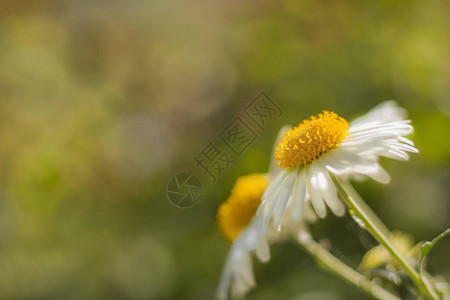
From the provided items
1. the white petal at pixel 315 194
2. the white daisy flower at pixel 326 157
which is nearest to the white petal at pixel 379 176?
the white daisy flower at pixel 326 157

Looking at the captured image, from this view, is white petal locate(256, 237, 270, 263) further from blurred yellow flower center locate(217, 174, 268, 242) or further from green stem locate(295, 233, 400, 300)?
blurred yellow flower center locate(217, 174, 268, 242)

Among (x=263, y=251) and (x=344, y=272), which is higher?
(x=263, y=251)

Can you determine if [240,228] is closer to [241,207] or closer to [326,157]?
[241,207]

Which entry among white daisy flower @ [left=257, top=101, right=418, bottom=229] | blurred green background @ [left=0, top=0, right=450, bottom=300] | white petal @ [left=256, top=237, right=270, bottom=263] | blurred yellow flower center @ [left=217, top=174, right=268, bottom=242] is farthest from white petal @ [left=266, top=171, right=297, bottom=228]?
blurred green background @ [left=0, top=0, right=450, bottom=300]

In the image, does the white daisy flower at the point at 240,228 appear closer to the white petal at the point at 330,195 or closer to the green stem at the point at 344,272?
the green stem at the point at 344,272

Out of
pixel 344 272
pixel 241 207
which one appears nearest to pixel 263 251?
pixel 344 272

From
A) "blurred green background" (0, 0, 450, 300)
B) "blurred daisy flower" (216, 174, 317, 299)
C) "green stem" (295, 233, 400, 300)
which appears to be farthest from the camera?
"blurred green background" (0, 0, 450, 300)

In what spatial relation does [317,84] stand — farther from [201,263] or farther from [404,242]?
[404,242]
